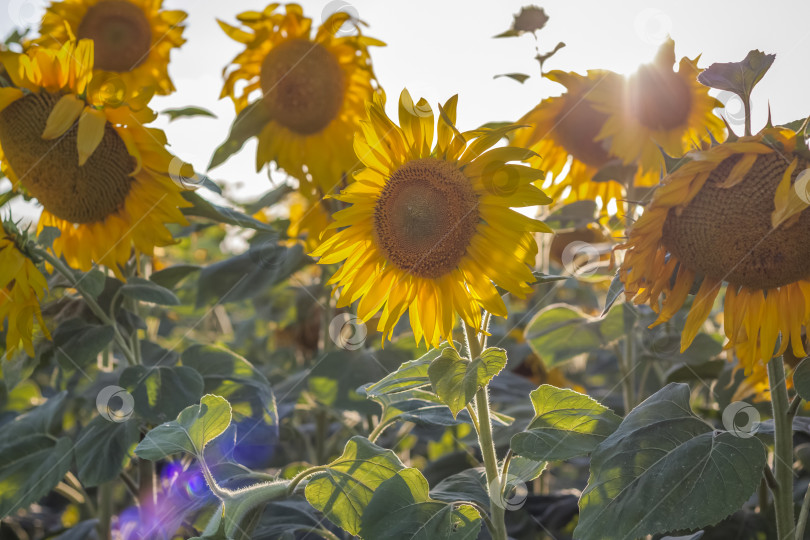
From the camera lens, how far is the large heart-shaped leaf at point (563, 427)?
1.11m

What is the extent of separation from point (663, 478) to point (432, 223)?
1.66 ft

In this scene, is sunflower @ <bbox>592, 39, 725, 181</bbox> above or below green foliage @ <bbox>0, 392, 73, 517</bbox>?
above

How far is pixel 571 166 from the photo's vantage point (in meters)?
2.11

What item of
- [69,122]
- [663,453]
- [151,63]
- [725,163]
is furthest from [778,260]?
[151,63]

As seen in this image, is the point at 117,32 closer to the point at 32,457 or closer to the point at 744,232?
the point at 32,457

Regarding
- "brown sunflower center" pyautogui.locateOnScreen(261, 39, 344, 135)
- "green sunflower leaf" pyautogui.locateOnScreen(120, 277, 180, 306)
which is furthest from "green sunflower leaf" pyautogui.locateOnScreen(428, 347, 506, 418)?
"brown sunflower center" pyautogui.locateOnScreen(261, 39, 344, 135)

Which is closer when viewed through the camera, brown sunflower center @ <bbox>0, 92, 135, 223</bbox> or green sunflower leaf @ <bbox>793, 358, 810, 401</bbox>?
green sunflower leaf @ <bbox>793, 358, 810, 401</bbox>

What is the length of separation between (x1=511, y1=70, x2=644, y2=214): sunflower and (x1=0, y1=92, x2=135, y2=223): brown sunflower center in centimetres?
92

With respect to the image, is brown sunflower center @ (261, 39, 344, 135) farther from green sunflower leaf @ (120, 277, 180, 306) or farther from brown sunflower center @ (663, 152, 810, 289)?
brown sunflower center @ (663, 152, 810, 289)

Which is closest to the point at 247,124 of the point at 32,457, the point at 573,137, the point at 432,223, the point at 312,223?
the point at 312,223

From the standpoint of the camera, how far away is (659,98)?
6.02 ft

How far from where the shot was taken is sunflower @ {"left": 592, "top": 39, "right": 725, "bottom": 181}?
1790 millimetres

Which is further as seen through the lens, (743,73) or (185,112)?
(185,112)

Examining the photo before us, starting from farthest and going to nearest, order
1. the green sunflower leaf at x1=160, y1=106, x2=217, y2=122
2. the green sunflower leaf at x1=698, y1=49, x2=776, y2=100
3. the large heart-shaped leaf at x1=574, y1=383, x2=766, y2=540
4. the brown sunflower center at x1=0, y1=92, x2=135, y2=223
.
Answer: the green sunflower leaf at x1=160, y1=106, x2=217, y2=122, the brown sunflower center at x1=0, y1=92, x2=135, y2=223, the green sunflower leaf at x1=698, y1=49, x2=776, y2=100, the large heart-shaped leaf at x1=574, y1=383, x2=766, y2=540
